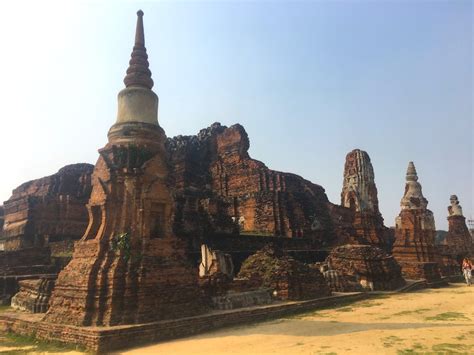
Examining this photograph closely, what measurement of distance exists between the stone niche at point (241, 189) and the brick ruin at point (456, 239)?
806cm

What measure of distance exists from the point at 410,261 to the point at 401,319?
38.9ft

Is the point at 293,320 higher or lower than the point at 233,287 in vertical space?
lower

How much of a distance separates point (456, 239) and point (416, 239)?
13.2 metres

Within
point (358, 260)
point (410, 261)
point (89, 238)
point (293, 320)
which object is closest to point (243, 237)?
point (358, 260)

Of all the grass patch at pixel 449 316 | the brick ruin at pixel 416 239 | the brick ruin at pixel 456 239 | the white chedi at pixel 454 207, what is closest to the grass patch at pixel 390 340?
the grass patch at pixel 449 316

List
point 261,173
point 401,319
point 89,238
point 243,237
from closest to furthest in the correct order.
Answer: point 89,238, point 401,319, point 243,237, point 261,173

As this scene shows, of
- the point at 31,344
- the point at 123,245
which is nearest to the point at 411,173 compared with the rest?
the point at 123,245

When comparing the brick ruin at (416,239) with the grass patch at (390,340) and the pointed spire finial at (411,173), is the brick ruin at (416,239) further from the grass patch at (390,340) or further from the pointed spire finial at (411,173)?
the grass patch at (390,340)

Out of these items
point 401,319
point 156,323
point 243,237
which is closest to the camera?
point 156,323

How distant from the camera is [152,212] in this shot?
8.71 metres

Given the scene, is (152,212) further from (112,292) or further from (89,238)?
(112,292)

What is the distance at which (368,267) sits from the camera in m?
15.6

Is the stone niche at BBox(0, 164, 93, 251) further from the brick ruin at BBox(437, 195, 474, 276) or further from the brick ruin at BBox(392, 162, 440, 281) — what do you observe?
the brick ruin at BBox(437, 195, 474, 276)

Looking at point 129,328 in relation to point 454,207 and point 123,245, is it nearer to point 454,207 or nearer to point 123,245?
point 123,245
